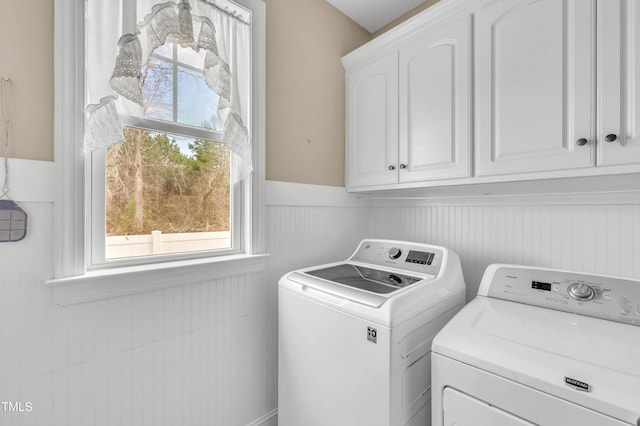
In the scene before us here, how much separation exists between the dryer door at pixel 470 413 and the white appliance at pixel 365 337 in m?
0.18

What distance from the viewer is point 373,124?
182 cm

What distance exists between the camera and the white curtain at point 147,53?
1070 mm

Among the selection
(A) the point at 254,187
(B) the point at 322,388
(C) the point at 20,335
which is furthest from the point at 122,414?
(A) the point at 254,187

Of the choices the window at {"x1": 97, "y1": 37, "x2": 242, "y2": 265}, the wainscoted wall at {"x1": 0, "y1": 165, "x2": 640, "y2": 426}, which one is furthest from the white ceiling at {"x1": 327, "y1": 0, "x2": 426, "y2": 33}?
the wainscoted wall at {"x1": 0, "y1": 165, "x2": 640, "y2": 426}

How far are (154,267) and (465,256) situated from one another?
5.52 feet

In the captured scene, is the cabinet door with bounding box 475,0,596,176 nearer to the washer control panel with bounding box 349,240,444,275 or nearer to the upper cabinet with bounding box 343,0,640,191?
the upper cabinet with bounding box 343,0,640,191

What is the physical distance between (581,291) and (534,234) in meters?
0.42

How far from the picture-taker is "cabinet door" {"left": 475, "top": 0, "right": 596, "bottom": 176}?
Answer: 1.06 m

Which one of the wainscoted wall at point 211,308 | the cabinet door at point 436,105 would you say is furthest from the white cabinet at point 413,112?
the wainscoted wall at point 211,308

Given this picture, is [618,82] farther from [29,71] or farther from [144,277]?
[29,71]

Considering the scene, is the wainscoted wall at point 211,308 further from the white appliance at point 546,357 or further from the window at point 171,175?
the white appliance at point 546,357

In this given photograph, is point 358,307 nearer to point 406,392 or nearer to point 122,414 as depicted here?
point 406,392

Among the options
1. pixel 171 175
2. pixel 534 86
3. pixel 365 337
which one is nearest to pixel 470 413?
pixel 365 337

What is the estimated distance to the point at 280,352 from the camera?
1475 millimetres
